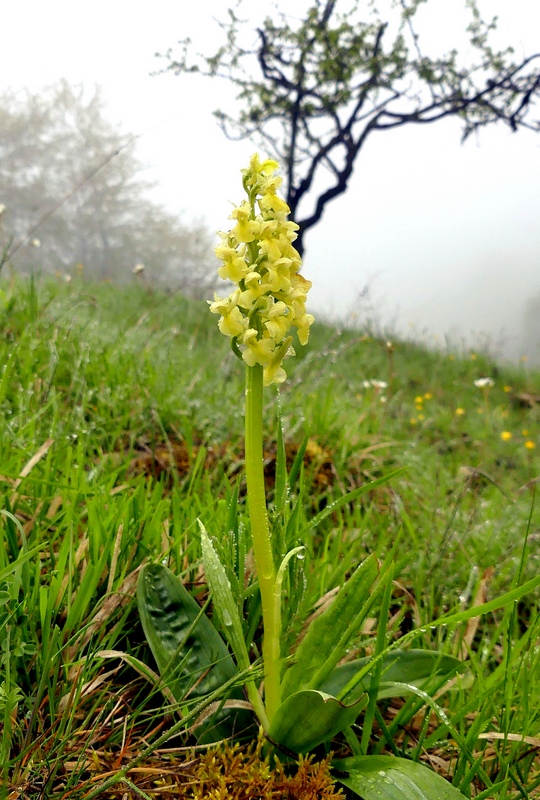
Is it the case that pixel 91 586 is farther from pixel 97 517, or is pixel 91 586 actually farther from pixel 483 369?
pixel 483 369

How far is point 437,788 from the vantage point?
0.88 metres

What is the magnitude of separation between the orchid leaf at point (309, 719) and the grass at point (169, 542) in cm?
16

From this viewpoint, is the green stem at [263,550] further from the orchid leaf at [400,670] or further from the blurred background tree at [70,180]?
the blurred background tree at [70,180]

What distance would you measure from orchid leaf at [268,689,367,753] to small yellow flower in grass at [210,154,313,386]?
518 millimetres

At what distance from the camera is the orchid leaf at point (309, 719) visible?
883 millimetres

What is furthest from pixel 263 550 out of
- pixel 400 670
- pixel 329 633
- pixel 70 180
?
pixel 70 180

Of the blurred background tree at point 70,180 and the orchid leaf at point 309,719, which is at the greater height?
the blurred background tree at point 70,180

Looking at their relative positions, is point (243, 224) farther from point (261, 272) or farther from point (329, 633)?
point (329, 633)

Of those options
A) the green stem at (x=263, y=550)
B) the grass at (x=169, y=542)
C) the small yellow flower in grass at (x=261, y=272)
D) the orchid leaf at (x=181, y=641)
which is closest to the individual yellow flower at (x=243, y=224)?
the small yellow flower in grass at (x=261, y=272)

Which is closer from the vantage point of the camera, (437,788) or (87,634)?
(437,788)

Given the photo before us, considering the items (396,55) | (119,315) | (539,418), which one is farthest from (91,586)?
(396,55)

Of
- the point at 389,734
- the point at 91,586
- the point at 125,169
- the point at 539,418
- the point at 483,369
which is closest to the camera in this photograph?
the point at 389,734

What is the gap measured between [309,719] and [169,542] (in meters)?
0.60

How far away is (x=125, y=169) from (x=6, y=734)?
16.1 m
